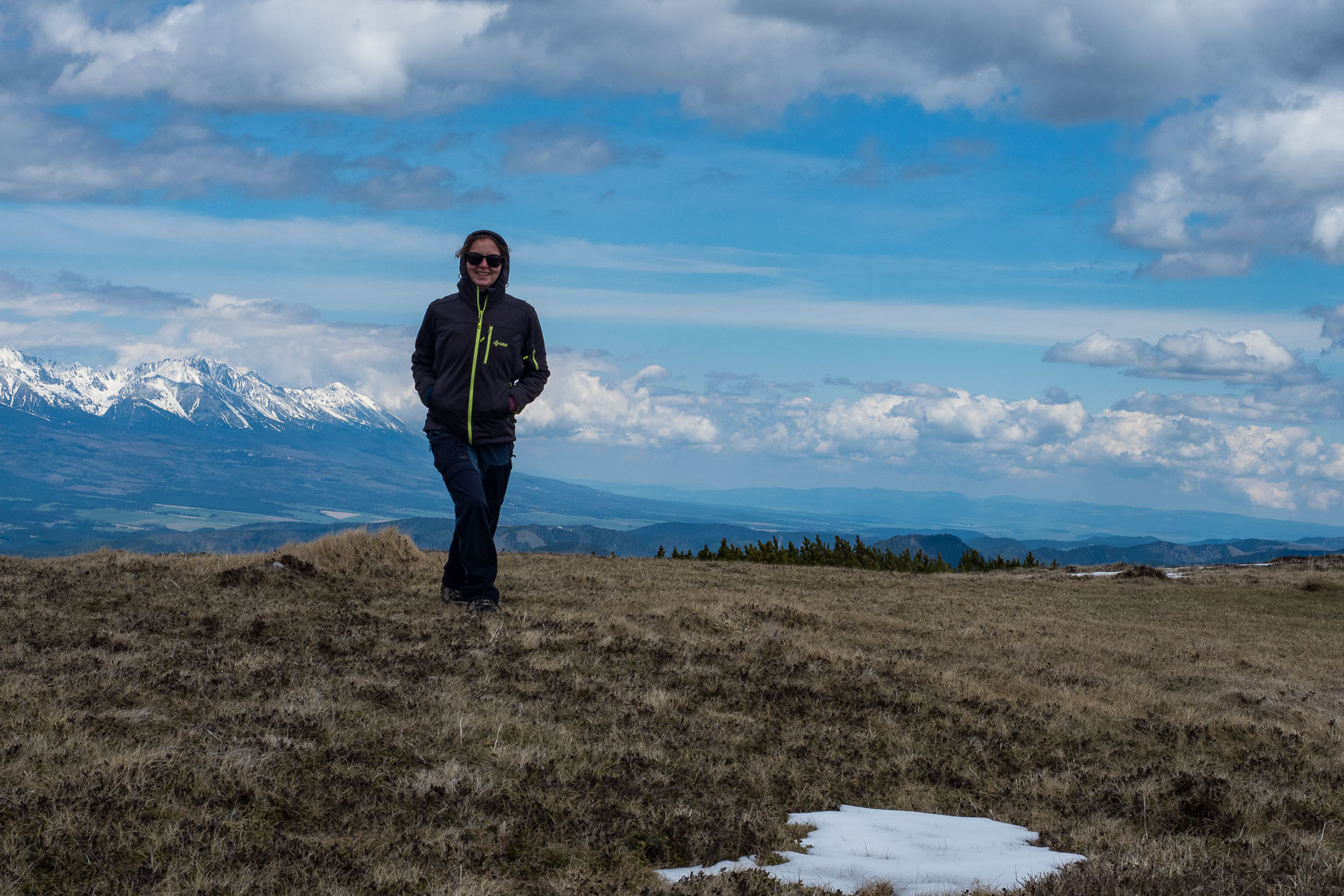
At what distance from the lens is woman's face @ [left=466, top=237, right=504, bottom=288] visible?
1094 centimetres

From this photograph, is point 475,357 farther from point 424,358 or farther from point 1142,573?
point 1142,573

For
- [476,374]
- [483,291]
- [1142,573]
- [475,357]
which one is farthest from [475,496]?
[1142,573]

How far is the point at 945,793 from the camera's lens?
7262 millimetres

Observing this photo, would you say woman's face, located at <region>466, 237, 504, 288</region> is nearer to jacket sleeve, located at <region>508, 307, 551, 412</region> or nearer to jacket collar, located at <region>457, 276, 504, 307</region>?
jacket collar, located at <region>457, 276, 504, 307</region>

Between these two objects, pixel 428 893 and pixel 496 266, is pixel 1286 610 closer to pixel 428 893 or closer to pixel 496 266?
pixel 496 266

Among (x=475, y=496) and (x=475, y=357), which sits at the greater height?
(x=475, y=357)

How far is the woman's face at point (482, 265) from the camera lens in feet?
35.9

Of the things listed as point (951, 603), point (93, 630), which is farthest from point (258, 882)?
point (951, 603)

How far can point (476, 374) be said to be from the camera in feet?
36.2

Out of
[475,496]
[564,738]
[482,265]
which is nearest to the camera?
[564,738]

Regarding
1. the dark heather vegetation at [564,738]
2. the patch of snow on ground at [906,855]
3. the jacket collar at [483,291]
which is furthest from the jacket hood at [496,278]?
the patch of snow on ground at [906,855]

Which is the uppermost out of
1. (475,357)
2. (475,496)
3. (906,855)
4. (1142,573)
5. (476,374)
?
(475,357)

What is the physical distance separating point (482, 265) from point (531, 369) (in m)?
1.41

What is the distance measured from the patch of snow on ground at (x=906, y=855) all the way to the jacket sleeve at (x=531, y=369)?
6.31 m
